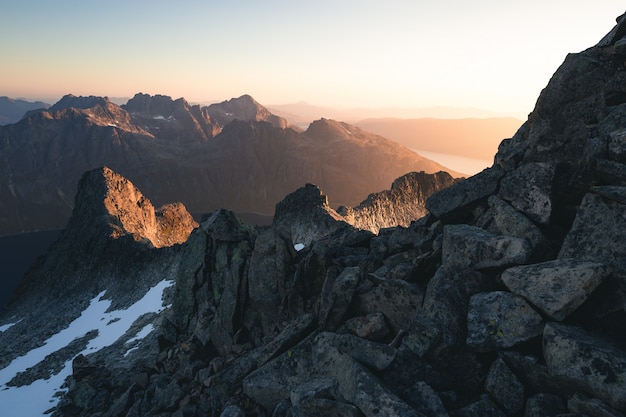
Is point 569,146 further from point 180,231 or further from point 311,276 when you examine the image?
point 180,231

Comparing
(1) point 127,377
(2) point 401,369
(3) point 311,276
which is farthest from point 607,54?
(1) point 127,377

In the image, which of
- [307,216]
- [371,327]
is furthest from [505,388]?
[307,216]

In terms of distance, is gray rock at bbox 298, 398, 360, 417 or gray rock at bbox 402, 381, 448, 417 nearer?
gray rock at bbox 402, 381, 448, 417

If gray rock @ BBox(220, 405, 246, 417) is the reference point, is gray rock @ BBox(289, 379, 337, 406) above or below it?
above

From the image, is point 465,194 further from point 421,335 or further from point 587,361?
point 587,361

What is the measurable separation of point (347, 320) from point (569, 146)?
8.57 m

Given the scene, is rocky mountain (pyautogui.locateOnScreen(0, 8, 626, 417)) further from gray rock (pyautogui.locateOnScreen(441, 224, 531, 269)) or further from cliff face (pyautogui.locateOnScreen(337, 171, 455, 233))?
cliff face (pyautogui.locateOnScreen(337, 171, 455, 233))

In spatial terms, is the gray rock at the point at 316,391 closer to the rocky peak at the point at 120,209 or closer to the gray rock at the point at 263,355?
the gray rock at the point at 263,355

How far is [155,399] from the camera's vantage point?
1498 cm

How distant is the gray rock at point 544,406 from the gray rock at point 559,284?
1.53 m

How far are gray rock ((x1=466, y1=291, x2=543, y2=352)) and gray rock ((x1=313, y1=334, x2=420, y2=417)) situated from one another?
2.17 metres

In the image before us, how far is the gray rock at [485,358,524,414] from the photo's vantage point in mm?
7840

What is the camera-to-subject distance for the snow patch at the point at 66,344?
3147 centimetres

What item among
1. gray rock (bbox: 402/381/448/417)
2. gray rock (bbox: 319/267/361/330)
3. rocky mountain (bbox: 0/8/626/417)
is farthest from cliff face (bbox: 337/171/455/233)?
gray rock (bbox: 402/381/448/417)
